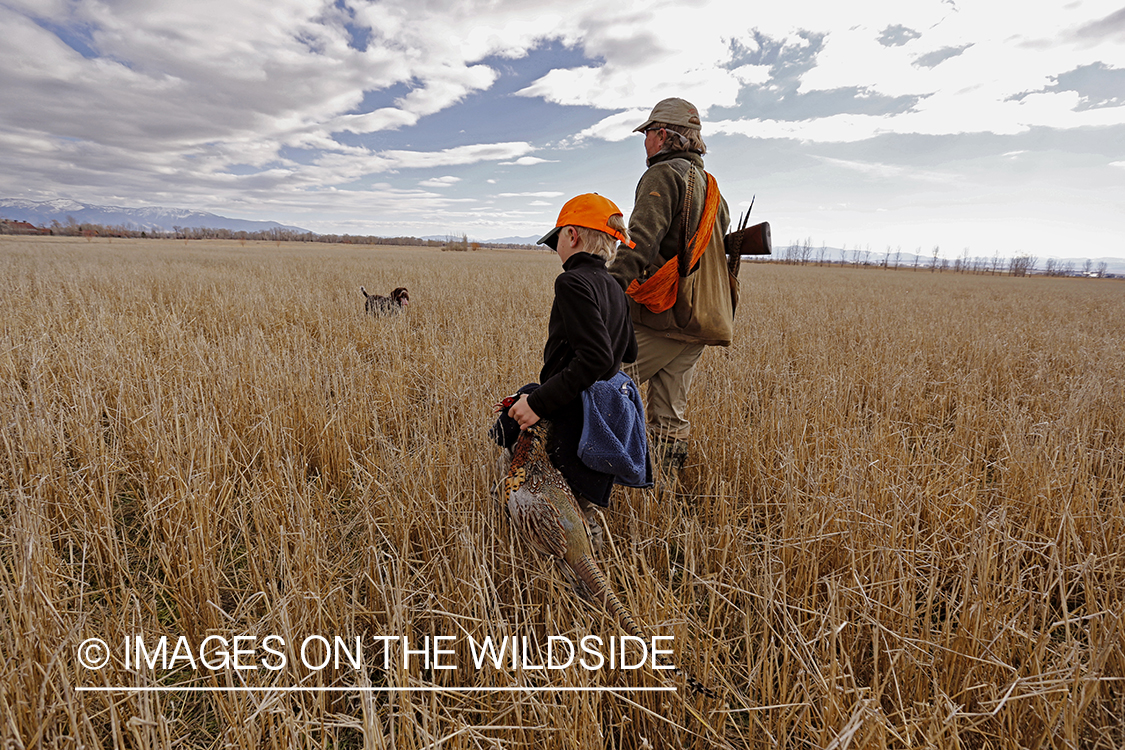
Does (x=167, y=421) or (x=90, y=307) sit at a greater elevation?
(x=90, y=307)

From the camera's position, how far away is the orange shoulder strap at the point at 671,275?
8.25 ft

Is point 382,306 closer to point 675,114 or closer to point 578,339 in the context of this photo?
point 675,114

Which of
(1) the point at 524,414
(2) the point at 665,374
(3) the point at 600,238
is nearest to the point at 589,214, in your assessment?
(3) the point at 600,238

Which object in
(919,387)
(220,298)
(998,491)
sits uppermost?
(220,298)

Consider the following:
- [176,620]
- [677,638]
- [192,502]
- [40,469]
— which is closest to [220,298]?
[40,469]

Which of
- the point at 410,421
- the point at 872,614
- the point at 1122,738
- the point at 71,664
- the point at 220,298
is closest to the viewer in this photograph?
the point at 1122,738

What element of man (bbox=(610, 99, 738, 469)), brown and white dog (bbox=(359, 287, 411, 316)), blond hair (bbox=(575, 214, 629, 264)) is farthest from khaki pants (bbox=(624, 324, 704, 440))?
brown and white dog (bbox=(359, 287, 411, 316))

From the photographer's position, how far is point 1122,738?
131 cm

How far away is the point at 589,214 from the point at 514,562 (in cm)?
147

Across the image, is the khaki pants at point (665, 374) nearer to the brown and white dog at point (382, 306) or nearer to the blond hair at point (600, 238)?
the blond hair at point (600, 238)

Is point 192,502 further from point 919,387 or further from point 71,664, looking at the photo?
point 919,387

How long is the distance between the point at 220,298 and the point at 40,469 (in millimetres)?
6638

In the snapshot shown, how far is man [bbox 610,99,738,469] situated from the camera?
239 cm

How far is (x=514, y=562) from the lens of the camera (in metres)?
1.80
